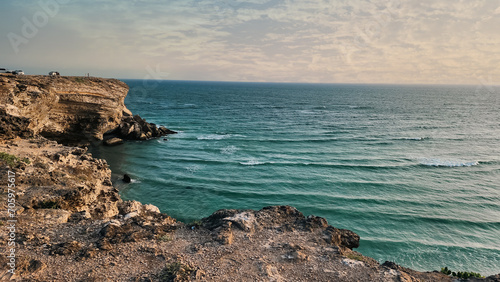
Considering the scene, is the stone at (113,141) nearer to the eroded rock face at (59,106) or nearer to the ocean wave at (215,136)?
the eroded rock face at (59,106)

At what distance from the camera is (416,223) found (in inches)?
1022

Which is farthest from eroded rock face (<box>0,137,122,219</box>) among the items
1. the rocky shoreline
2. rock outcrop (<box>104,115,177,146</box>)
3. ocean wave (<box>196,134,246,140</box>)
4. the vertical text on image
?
ocean wave (<box>196,134,246,140</box>)

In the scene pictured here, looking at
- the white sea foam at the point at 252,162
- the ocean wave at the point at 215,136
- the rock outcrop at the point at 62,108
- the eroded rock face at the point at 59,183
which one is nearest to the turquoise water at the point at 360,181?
the white sea foam at the point at 252,162

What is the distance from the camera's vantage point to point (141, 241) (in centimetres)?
1315

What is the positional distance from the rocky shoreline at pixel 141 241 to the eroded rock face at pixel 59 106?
4.90m

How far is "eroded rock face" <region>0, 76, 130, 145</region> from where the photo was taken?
25.4 m

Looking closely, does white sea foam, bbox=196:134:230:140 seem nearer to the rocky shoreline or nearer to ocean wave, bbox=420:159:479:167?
the rocky shoreline

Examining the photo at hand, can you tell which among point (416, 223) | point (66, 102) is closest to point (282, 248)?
point (416, 223)

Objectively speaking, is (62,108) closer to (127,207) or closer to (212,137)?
(127,207)

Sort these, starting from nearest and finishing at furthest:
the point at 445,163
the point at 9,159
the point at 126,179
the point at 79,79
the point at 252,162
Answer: the point at 9,159 → the point at 126,179 → the point at 79,79 → the point at 445,163 → the point at 252,162

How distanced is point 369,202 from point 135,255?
25823 millimetres

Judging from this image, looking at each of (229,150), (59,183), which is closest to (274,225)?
(59,183)

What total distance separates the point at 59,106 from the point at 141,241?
32676 millimetres

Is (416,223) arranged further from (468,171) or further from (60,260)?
(60,260)
